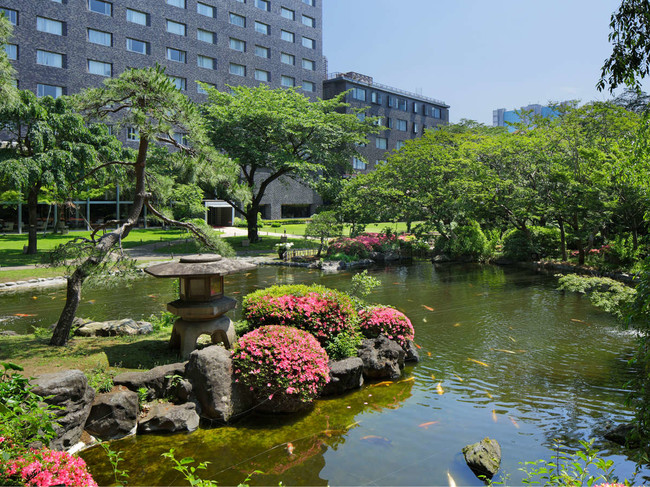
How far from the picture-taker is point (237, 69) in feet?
154

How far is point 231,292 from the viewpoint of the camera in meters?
17.6

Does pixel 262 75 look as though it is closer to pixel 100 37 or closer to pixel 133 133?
pixel 100 37

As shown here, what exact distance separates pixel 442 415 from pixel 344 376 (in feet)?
5.77

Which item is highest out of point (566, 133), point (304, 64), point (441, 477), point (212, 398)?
point (304, 64)

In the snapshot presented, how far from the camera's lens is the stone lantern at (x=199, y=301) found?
875cm

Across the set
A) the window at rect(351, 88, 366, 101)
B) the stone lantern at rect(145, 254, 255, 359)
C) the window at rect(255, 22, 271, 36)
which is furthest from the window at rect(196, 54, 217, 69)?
the stone lantern at rect(145, 254, 255, 359)

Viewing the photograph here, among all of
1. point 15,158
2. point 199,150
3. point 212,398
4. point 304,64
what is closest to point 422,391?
point 212,398

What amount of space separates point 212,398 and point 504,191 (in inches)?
906

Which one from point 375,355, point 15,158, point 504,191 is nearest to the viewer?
point 375,355

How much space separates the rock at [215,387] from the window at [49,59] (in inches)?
1396

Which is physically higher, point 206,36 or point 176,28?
point 206,36

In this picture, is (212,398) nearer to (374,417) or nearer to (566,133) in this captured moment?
(374,417)

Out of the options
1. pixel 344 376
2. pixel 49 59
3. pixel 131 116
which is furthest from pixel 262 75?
pixel 344 376

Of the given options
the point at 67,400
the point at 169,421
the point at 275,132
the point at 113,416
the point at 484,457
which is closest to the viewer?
the point at 484,457
